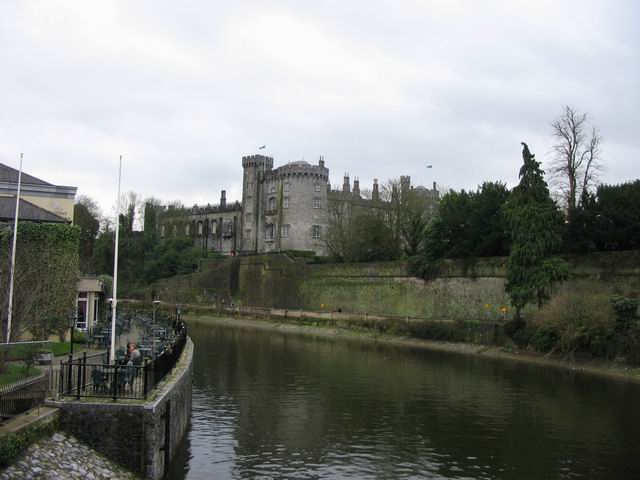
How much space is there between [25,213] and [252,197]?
55.4 meters

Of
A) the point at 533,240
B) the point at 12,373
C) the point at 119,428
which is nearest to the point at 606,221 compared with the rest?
the point at 533,240

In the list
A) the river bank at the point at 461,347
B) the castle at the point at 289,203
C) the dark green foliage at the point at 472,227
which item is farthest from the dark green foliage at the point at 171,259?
the dark green foliage at the point at 472,227

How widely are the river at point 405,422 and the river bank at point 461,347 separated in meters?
1.33

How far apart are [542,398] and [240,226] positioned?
221 ft

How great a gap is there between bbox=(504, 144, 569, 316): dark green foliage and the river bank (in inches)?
141

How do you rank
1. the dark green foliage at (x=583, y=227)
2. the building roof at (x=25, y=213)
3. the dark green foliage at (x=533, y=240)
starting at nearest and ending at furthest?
the building roof at (x=25, y=213) → the dark green foliage at (x=533, y=240) → the dark green foliage at (x=583, y=227)

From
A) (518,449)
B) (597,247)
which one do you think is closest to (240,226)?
(597,247)

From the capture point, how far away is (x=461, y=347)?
4084cm

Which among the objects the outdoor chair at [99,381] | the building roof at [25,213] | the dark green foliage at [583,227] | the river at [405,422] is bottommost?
the river at [405,422]

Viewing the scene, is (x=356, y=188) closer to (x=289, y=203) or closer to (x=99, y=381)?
(x=289, y=203)

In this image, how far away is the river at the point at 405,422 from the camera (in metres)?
15.6

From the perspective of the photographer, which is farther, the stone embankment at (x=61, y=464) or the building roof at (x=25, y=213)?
the building roof at (x=25, y=213)

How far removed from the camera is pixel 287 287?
66.3m

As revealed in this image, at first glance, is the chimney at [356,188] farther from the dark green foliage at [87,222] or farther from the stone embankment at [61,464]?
the stone embankment at [61,464]
